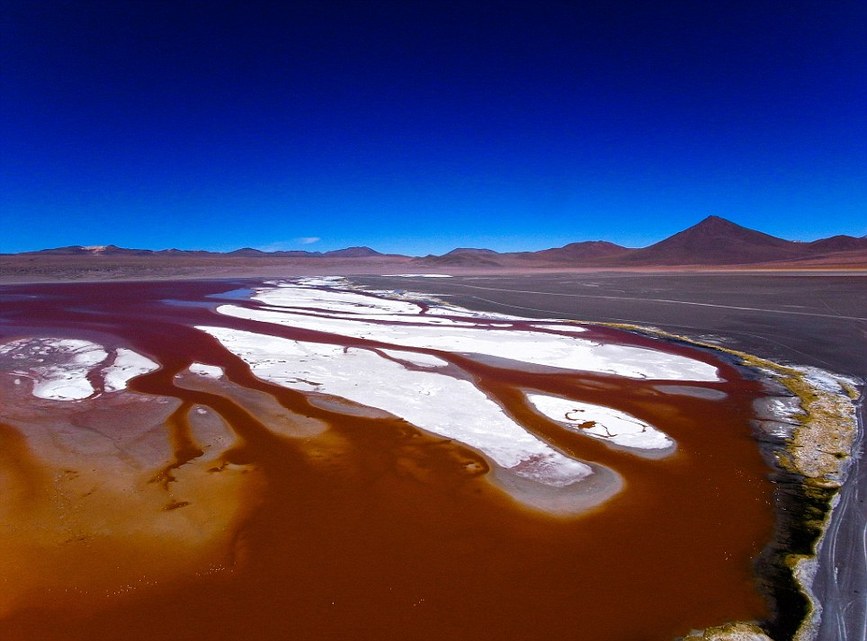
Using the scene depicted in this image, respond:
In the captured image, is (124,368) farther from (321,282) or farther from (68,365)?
(321,282)

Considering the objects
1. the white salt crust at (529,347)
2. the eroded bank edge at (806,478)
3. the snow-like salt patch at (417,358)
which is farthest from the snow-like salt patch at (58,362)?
the eroded bank edge at (806,478)

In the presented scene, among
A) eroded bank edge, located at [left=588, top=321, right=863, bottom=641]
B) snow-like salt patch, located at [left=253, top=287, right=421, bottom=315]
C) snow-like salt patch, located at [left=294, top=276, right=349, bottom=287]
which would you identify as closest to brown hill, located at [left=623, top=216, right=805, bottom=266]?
snow-like salt patch, located at [left=294, top=276, right=349, bottom=287]

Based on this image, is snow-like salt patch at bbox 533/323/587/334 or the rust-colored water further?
snow-like salt patch at bbox 533/323/587/334

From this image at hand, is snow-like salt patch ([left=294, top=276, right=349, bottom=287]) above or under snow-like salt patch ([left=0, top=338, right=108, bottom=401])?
above

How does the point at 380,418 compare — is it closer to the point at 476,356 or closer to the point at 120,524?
the point at 120,524

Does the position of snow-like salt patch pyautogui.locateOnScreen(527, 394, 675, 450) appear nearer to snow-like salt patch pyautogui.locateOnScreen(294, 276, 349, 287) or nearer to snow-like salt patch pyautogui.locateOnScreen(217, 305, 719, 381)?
snow-like salt patch pyautogui.locateOnScreen(217, 305, 719, 381)

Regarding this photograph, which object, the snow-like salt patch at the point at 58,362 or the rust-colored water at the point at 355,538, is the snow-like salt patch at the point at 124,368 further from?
the rust-colored water at the point at 355,538
